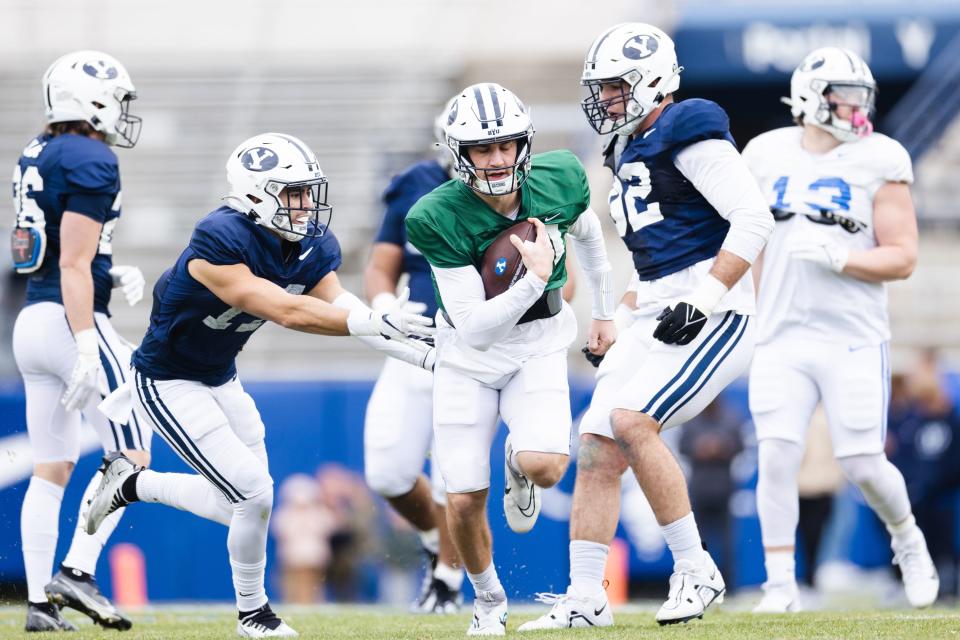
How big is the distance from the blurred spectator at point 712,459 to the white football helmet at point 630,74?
15.4 ft

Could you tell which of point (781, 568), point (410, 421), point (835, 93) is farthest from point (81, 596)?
point (835, 93)

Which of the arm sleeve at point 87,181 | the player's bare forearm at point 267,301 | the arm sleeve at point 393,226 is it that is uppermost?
the arm sleeve at point 87,181

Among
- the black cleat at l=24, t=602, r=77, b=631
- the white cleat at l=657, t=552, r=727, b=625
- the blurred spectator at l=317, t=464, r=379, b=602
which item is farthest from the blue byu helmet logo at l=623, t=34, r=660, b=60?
the blurred spectator at l=317, t=464, r=379, b=602

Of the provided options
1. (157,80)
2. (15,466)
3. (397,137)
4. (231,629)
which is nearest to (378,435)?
(231,629)

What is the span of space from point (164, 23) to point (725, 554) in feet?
32.4

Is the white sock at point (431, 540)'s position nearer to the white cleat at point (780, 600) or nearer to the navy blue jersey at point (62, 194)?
the white cleat at point (780, 600)

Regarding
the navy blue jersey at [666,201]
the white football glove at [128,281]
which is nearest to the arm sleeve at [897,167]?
the navy blue jersey at [666,201]

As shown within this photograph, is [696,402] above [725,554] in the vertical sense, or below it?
above

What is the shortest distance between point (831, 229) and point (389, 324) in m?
2.07

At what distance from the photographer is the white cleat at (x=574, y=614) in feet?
15.8

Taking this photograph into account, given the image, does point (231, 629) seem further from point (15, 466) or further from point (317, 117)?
point (317, 117)

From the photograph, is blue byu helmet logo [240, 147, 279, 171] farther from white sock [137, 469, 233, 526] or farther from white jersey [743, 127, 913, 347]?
white jersey [743, 127, 913, 347]

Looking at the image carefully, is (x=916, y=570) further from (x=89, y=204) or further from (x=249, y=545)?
(x=89, y=204)

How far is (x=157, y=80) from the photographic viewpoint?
15516 mm
